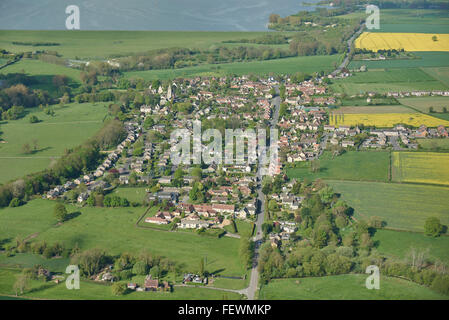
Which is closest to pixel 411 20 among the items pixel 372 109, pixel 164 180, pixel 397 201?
pixel 372 109

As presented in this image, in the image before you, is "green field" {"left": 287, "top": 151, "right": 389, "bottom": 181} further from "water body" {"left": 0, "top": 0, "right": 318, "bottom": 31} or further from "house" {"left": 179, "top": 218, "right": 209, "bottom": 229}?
"water body" {"left": 0, "top": 0, "right": 318, "bottom": 31}

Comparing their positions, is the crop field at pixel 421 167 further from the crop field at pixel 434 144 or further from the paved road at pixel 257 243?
the paved road at pixel 257 243

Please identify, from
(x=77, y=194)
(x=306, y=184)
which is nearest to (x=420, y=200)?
(x=306, y=184)

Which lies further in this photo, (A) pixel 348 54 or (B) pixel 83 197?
(A) pixel 348 54

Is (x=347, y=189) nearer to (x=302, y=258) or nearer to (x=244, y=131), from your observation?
(x=302, y=258)

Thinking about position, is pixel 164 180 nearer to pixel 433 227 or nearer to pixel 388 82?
pixel 433 227

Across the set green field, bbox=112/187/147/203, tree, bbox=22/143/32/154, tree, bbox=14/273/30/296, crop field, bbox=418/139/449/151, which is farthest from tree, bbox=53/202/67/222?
crop field, bbox=418/139/449/151
